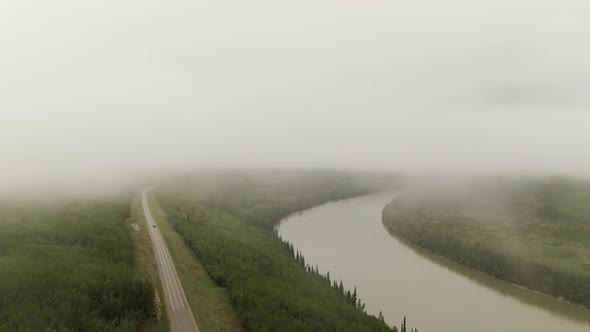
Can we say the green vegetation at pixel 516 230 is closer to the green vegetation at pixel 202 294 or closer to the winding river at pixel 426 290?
the winding river at pixel 426 290

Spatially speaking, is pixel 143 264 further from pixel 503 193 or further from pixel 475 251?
pixel 503 193

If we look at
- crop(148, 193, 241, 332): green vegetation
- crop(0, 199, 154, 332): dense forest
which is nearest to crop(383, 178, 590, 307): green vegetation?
crop(148, 193, 241, 332): green vegetation

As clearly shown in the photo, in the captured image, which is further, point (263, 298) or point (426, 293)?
point (426, 293)

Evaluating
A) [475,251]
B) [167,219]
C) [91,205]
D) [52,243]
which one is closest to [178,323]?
[52,243]

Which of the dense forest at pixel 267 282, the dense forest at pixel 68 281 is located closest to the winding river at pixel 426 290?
the dense forest at pixel 267 282

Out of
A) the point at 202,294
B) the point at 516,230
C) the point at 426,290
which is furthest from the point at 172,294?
the point at 516,230

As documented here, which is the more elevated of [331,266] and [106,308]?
[106,308]

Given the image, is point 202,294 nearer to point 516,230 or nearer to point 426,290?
point 426,290
